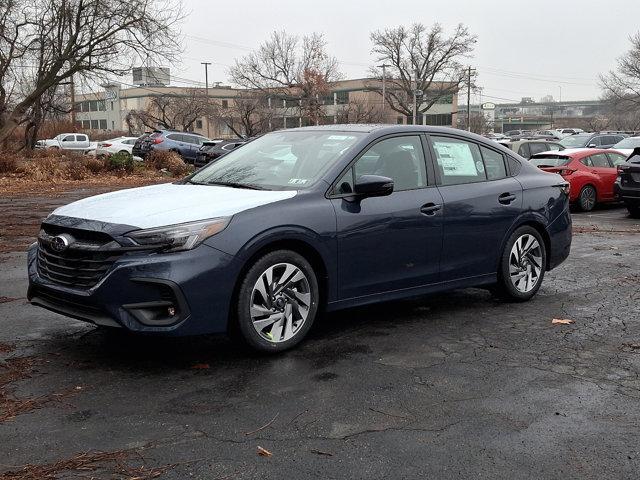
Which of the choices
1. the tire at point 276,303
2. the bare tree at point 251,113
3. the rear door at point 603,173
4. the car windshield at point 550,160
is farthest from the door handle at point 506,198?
the bare tree at point 251,113

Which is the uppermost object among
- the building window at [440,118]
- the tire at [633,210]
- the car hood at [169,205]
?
the building window at [440,118]

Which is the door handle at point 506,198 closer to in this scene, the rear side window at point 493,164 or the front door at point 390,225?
the rear side window at point 493,164

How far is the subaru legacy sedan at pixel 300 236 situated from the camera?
4.25m

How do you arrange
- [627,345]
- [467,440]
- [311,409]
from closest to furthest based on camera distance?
[467,440] < [311,409] < [627,345]

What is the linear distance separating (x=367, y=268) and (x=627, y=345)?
2.07 m

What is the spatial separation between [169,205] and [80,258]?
0.68m

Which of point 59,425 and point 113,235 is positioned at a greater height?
point 113,235

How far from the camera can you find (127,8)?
27.9 meters

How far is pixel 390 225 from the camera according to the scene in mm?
5246

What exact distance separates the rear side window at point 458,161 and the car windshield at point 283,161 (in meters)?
0.85

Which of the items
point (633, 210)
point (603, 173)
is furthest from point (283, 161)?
point (603, 173)

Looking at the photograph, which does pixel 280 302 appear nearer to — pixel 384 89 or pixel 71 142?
pixel 71 142

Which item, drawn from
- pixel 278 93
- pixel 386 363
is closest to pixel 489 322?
pixel 386 363

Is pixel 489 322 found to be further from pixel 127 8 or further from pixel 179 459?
pixel 127 8
